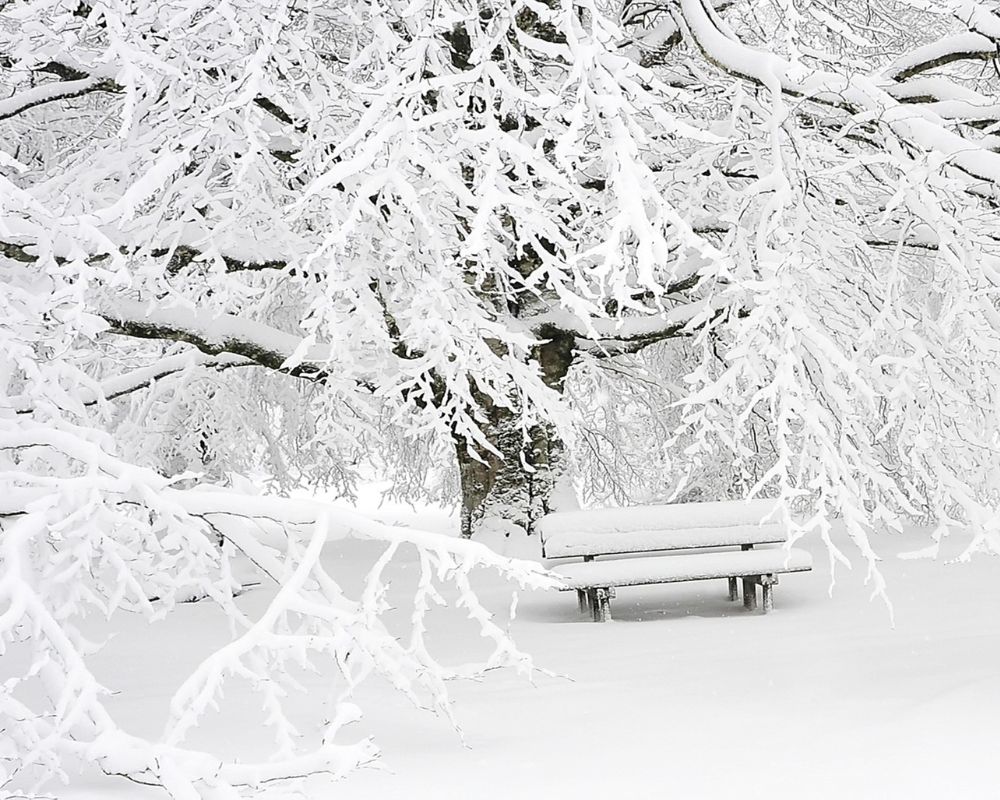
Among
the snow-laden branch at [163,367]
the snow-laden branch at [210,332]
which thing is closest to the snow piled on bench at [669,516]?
the snow-laden branch at [210,332]

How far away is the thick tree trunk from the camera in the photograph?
8.87 metres

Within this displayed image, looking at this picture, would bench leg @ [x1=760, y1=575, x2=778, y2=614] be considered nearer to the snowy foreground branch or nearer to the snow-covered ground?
the snow-covered ground

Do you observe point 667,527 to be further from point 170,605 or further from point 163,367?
point 163,367

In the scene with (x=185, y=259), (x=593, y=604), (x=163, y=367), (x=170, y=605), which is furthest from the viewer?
(x=163, y=367)

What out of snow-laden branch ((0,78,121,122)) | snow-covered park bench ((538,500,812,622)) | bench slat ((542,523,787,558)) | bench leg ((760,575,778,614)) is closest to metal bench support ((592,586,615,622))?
snow-covered park bench ((538,500,812,622))

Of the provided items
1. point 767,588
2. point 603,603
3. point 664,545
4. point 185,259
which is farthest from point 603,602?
point 185,259

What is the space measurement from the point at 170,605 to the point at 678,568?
327 centimetres

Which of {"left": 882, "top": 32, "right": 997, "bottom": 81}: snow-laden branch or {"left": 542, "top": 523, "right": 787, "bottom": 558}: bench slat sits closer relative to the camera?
{"left": 882, "top": 32, "right": 997, "bottom": 81}: snow-laden branch

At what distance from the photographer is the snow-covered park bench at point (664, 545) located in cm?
703

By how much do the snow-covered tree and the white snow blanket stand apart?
0.81m

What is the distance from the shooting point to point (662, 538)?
7.43 m

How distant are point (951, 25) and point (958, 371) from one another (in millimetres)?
4168

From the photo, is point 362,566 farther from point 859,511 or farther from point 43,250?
point 859,511

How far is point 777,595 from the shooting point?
783cm
